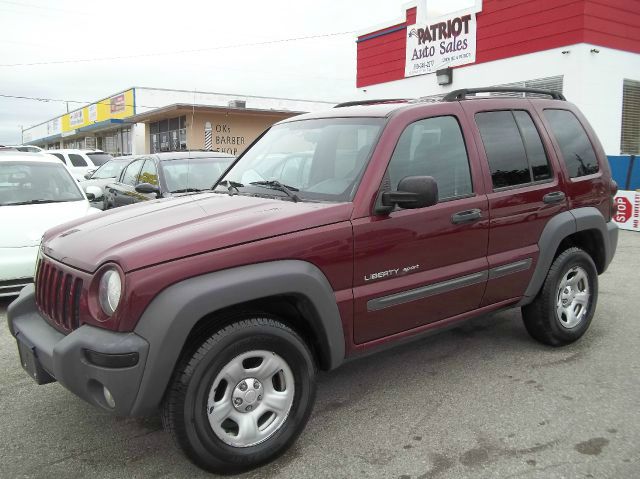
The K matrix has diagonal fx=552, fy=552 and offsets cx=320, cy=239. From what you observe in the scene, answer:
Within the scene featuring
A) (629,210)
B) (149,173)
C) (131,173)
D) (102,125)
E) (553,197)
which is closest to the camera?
(553,197)

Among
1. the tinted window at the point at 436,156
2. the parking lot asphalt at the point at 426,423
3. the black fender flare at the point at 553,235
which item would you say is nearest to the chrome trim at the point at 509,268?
the black fender flare at the point at 553,235

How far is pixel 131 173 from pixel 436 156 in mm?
6950

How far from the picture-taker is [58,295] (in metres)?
2.83

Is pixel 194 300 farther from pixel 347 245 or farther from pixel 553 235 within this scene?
pixel 553 235

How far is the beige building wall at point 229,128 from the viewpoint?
27.7 meters

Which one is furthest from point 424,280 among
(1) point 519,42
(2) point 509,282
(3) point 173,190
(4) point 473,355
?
(1) point 519,42

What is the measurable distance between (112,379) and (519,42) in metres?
12.4

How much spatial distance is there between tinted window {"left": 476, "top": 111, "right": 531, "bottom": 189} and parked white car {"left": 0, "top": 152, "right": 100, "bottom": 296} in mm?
4458

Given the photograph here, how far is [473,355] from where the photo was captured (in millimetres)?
4270

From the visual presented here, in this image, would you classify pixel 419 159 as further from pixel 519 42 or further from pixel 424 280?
pixel 519 42

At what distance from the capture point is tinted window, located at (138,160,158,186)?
26.0 feet

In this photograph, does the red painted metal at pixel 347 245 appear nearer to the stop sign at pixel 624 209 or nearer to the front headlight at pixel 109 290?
the front headlight at pixel 109 290

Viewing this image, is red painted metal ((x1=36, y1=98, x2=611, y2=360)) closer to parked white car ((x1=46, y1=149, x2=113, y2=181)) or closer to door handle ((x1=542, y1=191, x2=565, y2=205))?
door handle ((x1=542, y1=191, x2=565, y2=205))

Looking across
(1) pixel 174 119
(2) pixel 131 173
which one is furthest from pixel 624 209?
(1) pixel 174 119
